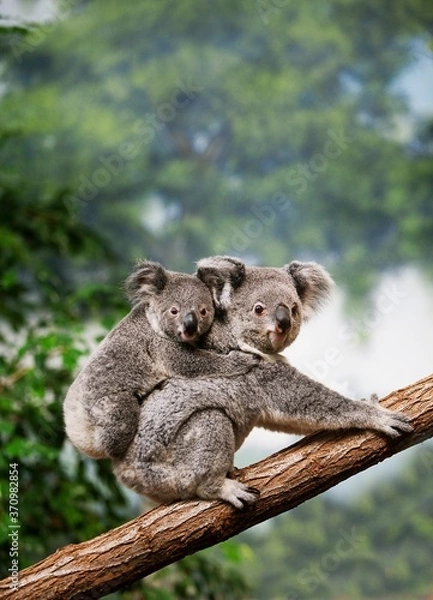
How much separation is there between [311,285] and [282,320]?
0.34 metres

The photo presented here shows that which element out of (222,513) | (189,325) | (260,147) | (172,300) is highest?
(260,147)

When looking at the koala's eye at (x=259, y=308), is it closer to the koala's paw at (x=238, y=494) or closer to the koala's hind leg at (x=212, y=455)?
the koala's hind leg at (x=212, y=455)

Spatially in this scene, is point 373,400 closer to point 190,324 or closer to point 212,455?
point 212,455

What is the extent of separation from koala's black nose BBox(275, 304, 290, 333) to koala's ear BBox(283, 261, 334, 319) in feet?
0.90

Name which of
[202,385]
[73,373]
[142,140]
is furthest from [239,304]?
[142,140]

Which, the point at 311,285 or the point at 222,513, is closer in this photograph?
the point at 222,513

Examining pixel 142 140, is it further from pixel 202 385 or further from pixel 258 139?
pixel 202 385

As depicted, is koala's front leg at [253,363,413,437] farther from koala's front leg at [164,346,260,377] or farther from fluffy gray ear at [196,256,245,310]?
fluffy gray ear at [196,256,245,310]

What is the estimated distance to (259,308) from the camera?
2.62 metres

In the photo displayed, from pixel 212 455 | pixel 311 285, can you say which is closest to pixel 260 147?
pixel 311 285

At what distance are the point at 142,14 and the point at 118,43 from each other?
0.50m

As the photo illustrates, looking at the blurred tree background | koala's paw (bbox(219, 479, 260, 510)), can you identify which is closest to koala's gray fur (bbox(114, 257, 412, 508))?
koala's paw (bbox(219, 479, 260, 510))

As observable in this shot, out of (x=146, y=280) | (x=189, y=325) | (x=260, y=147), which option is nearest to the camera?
(x=189, y=325)

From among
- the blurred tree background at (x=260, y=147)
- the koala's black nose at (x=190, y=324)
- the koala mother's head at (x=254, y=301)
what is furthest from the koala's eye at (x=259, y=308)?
the blurred tree background at (x=260, y=147)
